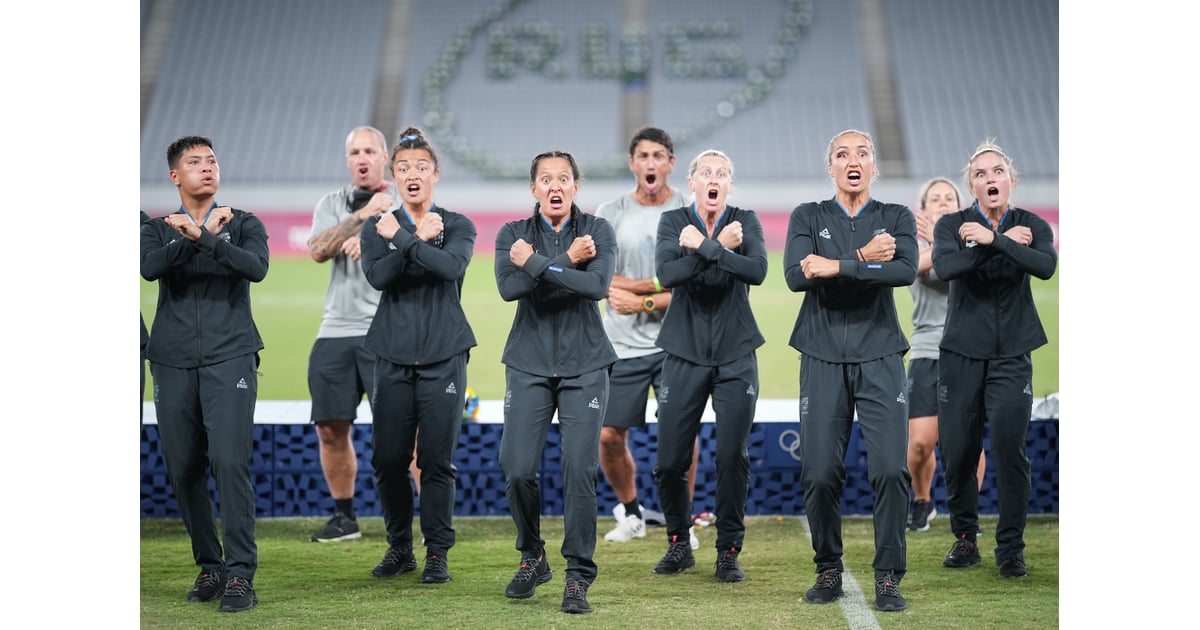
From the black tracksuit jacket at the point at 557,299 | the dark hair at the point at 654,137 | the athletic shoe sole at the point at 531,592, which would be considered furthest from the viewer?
the dark hair at the point at 654,137

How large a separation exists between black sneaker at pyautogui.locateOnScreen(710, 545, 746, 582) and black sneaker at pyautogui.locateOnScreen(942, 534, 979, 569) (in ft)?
2.74

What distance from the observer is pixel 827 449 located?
174 inches

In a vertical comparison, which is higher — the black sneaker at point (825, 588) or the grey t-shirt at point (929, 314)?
the grey t-shirt at point (929, 314)

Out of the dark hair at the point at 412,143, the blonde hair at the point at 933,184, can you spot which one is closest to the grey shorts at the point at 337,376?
the dark hair at the point at 412,143

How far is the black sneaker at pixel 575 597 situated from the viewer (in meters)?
4.29

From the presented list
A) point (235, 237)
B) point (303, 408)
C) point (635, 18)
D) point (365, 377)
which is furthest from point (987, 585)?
point (635, 18)

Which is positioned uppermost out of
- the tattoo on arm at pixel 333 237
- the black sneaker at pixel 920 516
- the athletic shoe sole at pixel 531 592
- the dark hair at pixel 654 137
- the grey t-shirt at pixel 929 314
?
the dark hair at pixel 654 137

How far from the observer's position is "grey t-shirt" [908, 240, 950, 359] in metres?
5.68

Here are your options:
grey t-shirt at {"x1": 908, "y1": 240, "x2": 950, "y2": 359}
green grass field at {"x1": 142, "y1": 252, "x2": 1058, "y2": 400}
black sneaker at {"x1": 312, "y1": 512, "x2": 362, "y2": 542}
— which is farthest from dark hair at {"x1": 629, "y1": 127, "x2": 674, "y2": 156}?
green grass field at {"x1": 142, "y1": 252, "x2": 1058, "y2": 400}

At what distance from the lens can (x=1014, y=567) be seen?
188 inches

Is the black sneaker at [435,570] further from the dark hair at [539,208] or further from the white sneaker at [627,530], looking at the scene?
the dark hair at [539,208]

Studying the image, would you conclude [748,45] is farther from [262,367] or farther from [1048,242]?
[1048,242]

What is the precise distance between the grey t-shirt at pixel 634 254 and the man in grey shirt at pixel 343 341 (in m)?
1.01

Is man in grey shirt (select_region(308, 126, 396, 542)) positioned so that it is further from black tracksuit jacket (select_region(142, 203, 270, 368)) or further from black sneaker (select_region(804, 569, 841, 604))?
black sneaker (select_region(804, 569, 841, 604))
